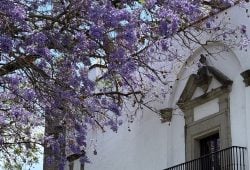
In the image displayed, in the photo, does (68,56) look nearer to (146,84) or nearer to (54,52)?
(54,52)

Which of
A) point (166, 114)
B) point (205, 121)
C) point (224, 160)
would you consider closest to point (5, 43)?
point (224, 160)

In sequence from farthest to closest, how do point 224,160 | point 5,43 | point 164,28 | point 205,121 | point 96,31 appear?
point 205,121 < point 224,160 < point 164,28 < point 96,31 < point 5,43

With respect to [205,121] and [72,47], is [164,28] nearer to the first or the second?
[72,47]

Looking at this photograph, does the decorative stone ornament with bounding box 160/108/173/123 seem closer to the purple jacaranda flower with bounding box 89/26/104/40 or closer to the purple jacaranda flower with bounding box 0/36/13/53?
the purple jacaranda flower with bounding box 89/26/104/40

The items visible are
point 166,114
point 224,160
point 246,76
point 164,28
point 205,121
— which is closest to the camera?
point 164,28

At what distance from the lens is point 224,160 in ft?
49.5

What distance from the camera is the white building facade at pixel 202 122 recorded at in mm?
15469

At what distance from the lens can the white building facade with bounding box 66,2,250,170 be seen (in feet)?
50.8

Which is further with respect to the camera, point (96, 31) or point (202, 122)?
point (202, 122)

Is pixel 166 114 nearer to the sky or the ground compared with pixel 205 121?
nearer to the sky

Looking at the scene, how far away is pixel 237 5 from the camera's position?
1603 cm

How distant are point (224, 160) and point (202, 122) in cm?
190

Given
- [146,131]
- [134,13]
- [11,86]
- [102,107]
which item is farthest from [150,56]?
[146,131]

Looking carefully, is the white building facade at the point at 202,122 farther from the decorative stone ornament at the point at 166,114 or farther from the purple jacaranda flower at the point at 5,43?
the purple jacaranda flower at the point at 5,43
